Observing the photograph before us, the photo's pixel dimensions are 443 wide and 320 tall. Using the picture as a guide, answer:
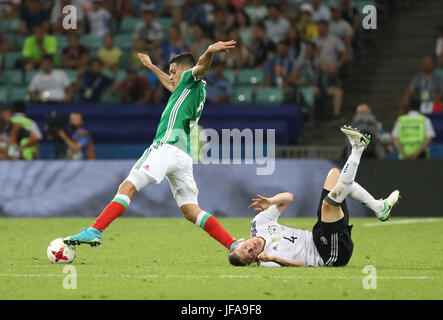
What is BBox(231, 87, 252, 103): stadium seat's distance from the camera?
1925 centimetres

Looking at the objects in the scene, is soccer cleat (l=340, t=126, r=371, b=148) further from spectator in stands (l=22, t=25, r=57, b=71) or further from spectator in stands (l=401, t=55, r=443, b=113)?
spectator in stands (l=22, t=25, r=57, b=71)

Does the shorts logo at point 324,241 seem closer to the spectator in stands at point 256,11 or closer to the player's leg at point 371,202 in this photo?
the player's leg at point 371,202

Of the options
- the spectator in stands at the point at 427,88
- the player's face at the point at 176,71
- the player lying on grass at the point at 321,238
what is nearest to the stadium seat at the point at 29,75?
the spectator in stands at the point at 427,88

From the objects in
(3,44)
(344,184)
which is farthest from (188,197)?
(3,44)

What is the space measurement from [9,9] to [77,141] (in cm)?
745

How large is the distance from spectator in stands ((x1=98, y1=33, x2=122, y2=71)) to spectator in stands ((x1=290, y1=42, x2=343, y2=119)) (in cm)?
394

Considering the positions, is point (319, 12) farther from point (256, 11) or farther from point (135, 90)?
point (135, 90)

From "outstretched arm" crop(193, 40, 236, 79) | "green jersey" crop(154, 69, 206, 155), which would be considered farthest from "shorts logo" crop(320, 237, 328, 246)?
"outstretched arm" crop(193, 40, 236, 79)

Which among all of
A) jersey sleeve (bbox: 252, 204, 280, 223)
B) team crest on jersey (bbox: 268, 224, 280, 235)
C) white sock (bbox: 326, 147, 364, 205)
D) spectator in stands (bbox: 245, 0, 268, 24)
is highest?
spectator in stands (bbox: 245, 0, 268, 24)

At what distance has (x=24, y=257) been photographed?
10320mm

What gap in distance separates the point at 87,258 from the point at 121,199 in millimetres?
1058

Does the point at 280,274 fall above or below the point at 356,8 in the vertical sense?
below
